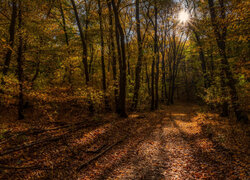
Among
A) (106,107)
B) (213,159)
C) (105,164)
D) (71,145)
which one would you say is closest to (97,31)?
(106,107)

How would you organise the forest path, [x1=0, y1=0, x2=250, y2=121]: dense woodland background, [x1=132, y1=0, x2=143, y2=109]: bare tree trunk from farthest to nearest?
1. [x1=132, y1=0, x2=143, y2=109]: bare tree trunk
2. [x1=0, y1=0, x2=250, y2=121]: dense woodland background
3. the forest path

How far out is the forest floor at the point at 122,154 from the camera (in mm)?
5246

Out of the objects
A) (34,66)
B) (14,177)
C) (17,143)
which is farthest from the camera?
(34,66)

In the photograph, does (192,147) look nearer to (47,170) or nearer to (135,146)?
(135,146)

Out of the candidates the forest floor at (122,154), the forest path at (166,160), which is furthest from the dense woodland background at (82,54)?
the forest path at (166,160)

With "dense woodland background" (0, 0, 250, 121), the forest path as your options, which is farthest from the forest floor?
"dense woodland background" (0, 0, 250, 121)

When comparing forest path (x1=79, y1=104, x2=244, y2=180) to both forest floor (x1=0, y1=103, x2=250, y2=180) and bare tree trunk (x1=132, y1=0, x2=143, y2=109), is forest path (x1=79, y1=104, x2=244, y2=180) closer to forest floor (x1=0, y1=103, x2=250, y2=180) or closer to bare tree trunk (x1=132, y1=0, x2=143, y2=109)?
forest floor (x1=0, y1=103, x2=250, y2=180)

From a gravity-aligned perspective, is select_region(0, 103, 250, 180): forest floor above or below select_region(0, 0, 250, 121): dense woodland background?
below

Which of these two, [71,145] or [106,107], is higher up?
[106,107]

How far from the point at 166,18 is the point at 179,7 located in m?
2.44

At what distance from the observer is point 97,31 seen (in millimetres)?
15828

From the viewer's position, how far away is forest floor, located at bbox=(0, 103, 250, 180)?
5246 millimetres

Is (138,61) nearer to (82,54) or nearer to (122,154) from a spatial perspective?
(82,54)

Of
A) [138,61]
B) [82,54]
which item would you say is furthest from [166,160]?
[82,54]
